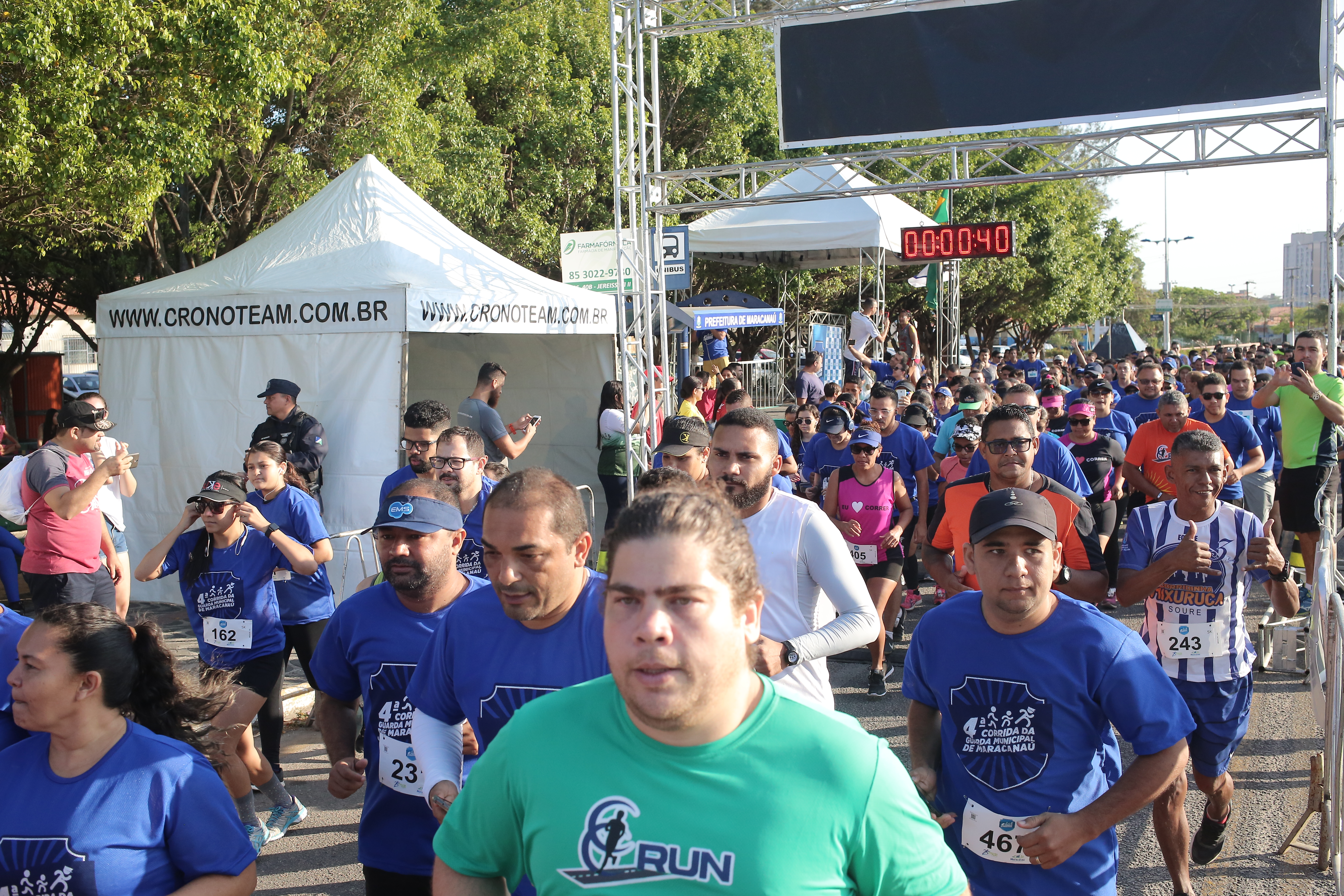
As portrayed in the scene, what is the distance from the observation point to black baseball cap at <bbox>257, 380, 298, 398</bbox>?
845cm

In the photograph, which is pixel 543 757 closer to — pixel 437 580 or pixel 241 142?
pixel 437 580

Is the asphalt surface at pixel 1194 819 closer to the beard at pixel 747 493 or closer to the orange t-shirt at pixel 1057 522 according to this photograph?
the orange t-shirt at pixel 1057 522

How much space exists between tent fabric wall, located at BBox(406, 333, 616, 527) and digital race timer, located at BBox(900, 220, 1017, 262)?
196 inches

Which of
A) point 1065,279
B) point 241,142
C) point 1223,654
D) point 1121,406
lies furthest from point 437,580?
point 1065,279

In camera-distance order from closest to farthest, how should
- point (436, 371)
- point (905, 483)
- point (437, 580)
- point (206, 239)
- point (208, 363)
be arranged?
point (437, 580) → point (905, 483) → point (208, 363) → point (436, 371) → point (206, 239)

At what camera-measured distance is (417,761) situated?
2.95 m

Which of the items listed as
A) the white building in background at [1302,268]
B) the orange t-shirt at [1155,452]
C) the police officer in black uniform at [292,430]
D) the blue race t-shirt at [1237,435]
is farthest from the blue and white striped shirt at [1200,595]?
the white building in background at [1302,268]

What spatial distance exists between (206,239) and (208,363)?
18.4 ft

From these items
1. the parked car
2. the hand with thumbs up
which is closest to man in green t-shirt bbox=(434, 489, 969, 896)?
the hand with thumbs up

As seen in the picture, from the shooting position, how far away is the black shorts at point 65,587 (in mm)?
6516

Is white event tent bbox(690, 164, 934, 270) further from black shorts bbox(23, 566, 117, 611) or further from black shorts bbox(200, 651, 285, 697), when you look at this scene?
black shorts bbox(200, 651, 285, 697)

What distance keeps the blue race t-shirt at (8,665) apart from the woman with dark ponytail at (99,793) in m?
0.22

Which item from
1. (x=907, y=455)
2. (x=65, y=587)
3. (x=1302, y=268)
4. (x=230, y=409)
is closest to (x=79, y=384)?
(x=230, y=409)

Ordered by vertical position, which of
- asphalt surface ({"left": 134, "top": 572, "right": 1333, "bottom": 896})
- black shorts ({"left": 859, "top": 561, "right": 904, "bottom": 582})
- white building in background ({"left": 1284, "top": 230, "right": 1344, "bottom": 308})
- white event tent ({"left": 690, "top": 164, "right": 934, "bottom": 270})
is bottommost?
asphalt surface ({"left": 134, "top": 572, "right": 1333, "bottom": 896})
